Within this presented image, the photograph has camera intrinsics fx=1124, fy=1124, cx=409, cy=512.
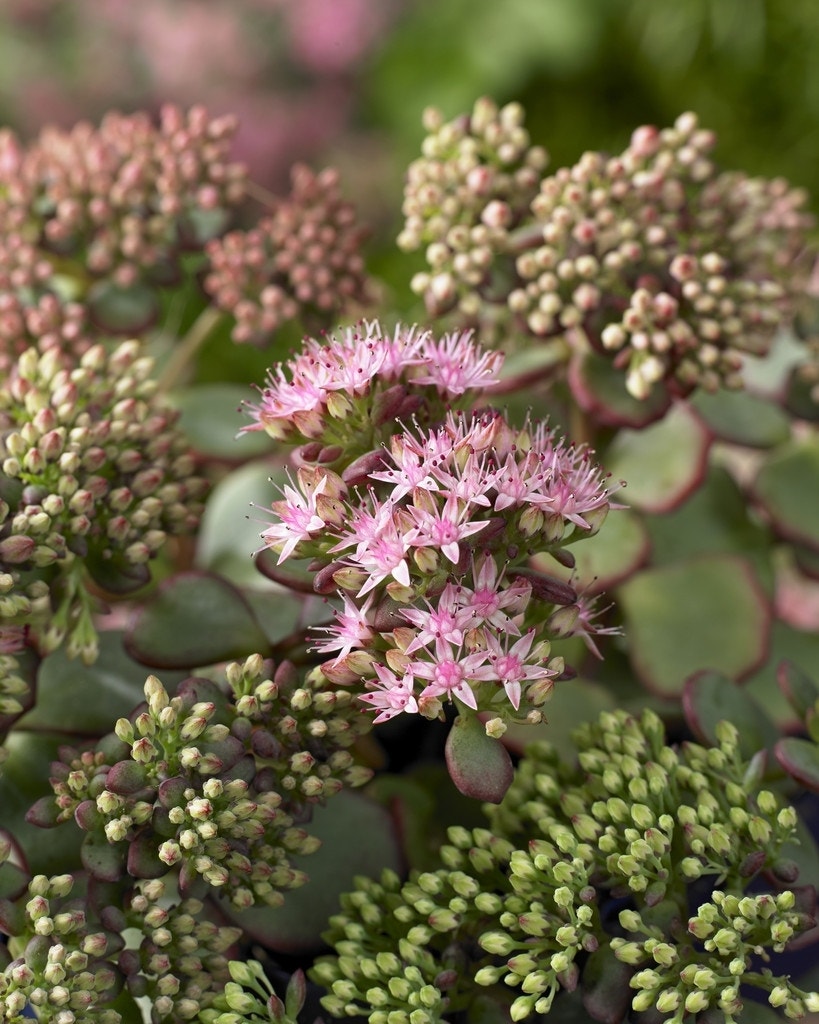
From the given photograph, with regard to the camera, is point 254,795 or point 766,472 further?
point 766,472

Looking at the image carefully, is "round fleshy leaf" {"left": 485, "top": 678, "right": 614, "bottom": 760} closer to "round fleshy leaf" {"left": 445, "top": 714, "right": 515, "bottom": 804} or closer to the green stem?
"round fleshy leaf" {"left": 445, "top": 714, "right": 515, "bottom": 804}

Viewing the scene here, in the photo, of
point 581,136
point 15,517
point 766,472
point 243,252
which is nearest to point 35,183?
point 243,252

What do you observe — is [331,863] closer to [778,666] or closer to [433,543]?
[433,543]

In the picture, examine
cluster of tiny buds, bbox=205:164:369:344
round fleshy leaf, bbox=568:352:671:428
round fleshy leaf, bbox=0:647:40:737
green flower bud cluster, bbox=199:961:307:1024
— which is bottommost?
green flower bud cluster, bbox=199:961:307:1024

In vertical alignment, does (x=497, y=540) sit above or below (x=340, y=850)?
above

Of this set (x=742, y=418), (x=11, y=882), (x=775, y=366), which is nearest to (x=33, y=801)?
(x=11, y=882)

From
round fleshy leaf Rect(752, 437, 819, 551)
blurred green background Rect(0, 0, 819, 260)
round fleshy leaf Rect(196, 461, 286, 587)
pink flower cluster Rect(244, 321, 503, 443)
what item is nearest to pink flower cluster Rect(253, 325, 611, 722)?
pink flower cluster Rect(244, 321, 503, 443)

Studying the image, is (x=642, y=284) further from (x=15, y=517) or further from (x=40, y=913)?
(x=40, y=913)
